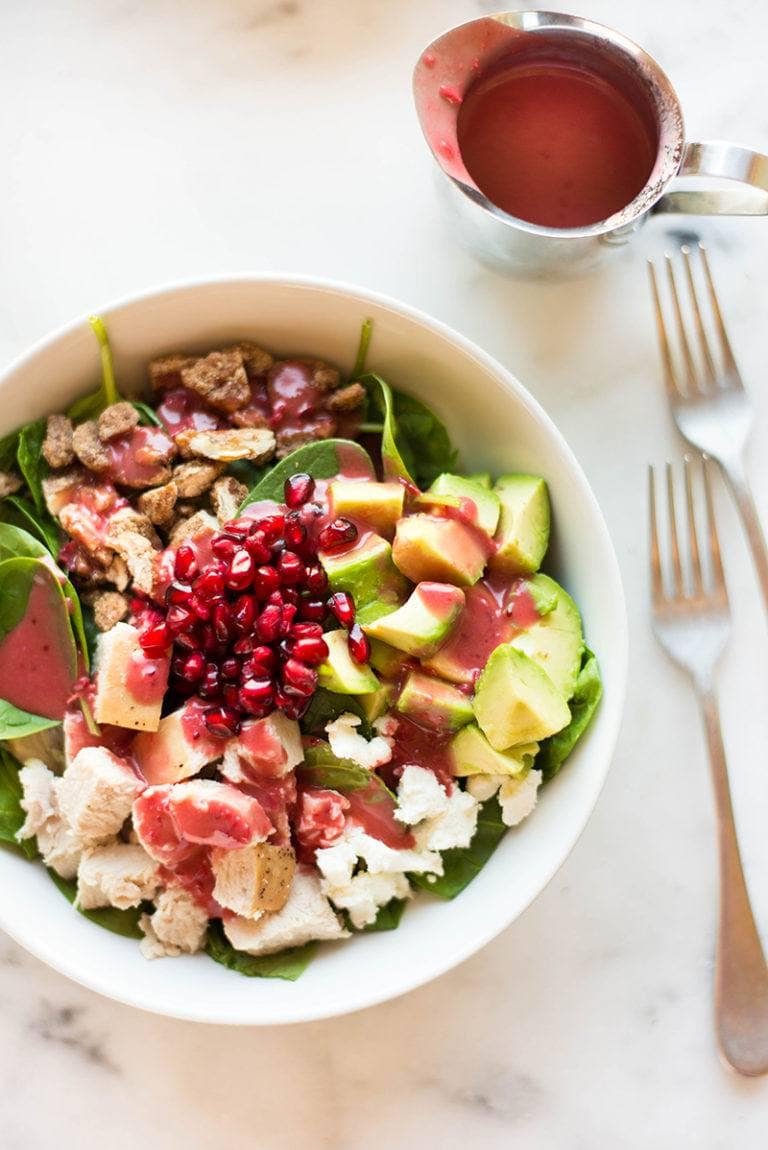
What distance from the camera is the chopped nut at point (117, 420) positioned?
209cm

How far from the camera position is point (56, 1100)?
7.57 ft

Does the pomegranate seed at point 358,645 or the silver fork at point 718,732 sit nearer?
the pomegranate seed at point 358,645

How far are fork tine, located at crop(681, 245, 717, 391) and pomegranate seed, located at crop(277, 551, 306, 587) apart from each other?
1.00 metres

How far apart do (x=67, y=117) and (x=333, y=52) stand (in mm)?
591

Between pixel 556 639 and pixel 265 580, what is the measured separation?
1.78ft

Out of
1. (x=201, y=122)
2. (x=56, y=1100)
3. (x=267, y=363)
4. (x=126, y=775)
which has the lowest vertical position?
(x=56, y=1100)

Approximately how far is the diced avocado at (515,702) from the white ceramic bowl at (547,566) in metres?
0.13

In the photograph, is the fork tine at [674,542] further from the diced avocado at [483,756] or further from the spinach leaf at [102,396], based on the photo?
the spinach leaf at [102,396]

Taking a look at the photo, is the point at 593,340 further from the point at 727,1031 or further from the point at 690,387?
the point at 727,1031


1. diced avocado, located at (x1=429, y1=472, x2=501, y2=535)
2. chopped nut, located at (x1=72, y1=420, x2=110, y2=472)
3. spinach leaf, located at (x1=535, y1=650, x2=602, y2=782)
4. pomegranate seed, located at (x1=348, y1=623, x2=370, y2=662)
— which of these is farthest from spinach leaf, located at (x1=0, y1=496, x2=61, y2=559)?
spinach leaf, located at (x1=535, y1=650, x2=602, y2=782)

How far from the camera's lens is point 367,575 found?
1.97 meters

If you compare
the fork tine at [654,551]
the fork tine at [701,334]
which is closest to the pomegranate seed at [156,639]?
the fork tine at [654,551]

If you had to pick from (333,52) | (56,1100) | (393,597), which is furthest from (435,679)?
(333,52)

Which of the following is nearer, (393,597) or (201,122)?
(393,597)
